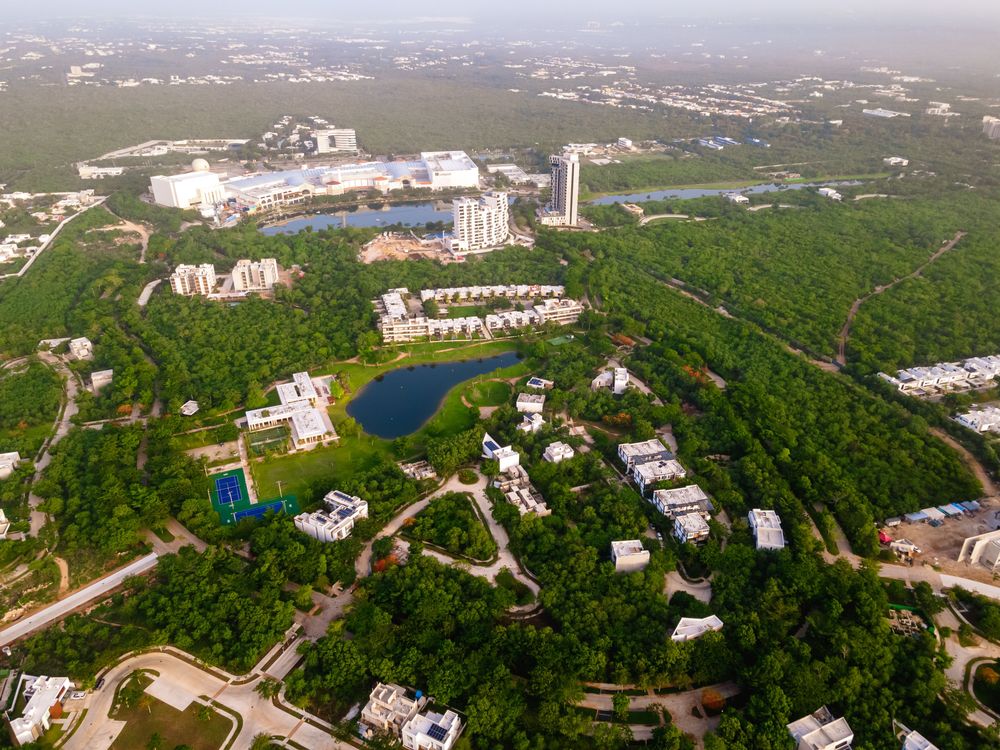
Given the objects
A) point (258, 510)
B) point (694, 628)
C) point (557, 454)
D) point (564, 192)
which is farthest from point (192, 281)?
point (694, 628)

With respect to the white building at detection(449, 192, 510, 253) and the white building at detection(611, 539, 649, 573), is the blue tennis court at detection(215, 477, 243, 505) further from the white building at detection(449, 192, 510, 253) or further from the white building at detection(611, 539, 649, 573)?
the white building at detection(449, 192, 510, 253)

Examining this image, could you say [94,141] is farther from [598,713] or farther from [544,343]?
[598,713]

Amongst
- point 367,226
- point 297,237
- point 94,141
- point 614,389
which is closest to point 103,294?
point 297,237

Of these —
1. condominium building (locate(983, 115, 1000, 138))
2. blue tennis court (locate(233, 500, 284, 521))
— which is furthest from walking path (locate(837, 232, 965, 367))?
condominium building (locate(983, 115, 1000, 138))

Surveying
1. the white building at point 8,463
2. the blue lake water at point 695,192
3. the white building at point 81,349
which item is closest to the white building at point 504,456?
the white building at point 8,463

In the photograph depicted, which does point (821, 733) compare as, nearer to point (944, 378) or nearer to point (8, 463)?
point (944, 378)

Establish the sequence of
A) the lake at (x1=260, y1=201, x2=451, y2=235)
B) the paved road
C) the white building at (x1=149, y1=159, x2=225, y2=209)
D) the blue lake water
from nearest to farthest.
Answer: the paved road
the lake at (x1=260, y1=201, x2=451, y2=235)
the white building at (x1=149, y1=159, x2=225, y2=209)
the blue lake water
